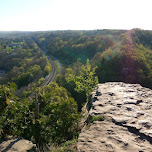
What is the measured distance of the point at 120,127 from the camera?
8445mm

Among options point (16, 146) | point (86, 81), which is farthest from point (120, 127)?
point (86, 81)

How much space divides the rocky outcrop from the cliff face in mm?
2541

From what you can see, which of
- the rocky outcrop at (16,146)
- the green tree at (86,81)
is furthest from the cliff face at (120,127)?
the green tree at (86,81)

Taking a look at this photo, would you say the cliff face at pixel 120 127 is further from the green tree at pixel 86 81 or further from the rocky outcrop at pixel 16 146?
the green tree at pixel 86 81

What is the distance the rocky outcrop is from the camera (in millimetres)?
6641

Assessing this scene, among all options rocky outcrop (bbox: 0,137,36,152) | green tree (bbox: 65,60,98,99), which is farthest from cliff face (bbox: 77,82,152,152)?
green tree (bbox: 65,60,98,99)

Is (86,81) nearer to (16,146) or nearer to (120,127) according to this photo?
(120,127)

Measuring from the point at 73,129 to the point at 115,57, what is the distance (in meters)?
45.7

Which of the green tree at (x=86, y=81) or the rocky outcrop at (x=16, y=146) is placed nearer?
the rocky outcrop at (x=16, y=146)

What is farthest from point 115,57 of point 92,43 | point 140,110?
point 140,110

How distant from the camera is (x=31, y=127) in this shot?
27.3 feet

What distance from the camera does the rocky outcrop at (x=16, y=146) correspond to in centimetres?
664

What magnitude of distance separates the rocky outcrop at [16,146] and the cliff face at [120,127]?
2541 mm

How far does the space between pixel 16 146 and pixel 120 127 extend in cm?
599
